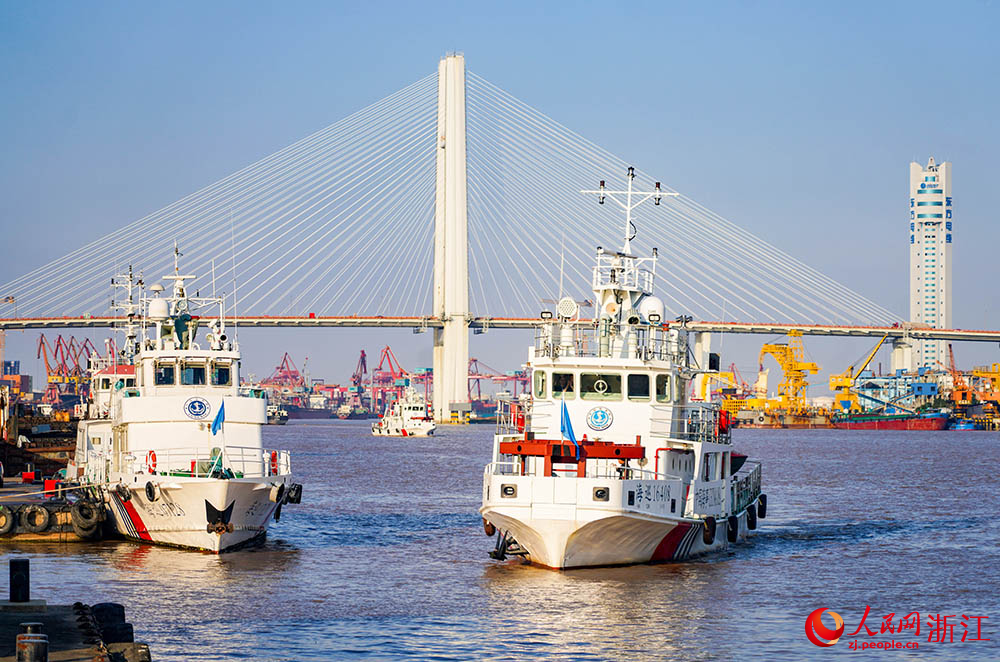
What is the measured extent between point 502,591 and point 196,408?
11.4 m

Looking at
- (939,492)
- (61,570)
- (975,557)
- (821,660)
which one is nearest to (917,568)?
(975,557)

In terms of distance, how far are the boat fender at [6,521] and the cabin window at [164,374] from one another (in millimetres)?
5367

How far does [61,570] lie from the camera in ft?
110

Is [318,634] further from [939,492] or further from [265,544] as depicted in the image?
[939,492]

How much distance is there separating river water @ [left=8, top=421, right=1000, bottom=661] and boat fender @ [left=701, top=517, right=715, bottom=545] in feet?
2.02

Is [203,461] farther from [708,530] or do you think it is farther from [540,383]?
[708,530]

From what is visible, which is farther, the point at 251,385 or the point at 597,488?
the point at 251,385

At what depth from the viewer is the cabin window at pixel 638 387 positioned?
3388cm

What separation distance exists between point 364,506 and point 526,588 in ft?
75.2

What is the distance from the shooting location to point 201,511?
35.1 m

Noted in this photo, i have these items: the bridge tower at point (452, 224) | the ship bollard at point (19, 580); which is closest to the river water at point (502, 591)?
the ship bollard at point (19, 580)

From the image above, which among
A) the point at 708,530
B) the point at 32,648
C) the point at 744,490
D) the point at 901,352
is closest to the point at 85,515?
the point at 708,530

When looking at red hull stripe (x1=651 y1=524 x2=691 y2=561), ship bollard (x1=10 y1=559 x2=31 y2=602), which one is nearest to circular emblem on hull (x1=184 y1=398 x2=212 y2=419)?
red hull stripe (x1=651 y1=524 x2=691 y2=561)

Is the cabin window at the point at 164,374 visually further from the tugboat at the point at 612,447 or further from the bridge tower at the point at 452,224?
the bridge tower at the point at 452,224
